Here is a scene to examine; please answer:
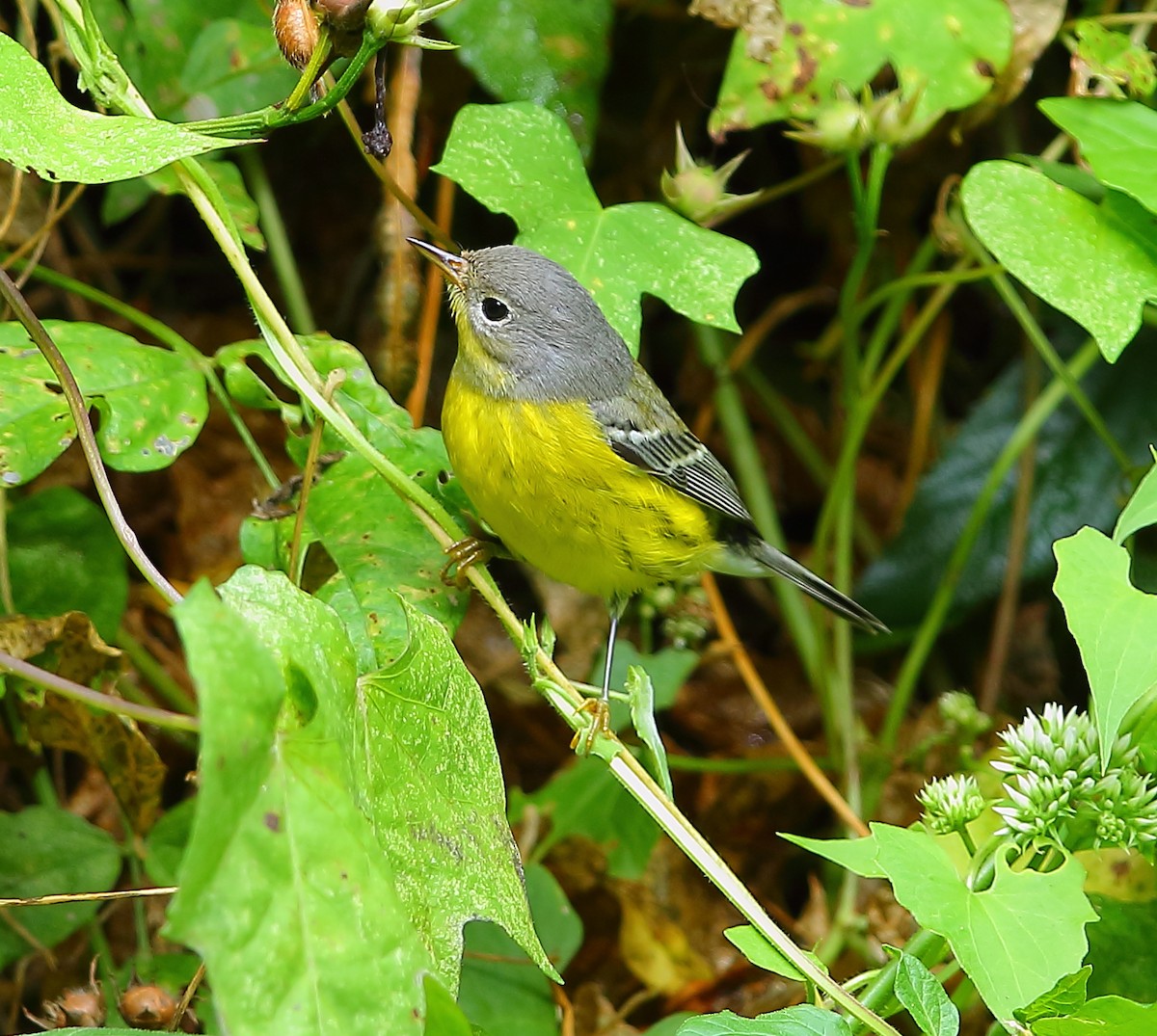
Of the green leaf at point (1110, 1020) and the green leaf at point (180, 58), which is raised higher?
the green leaf at point (180, 58)

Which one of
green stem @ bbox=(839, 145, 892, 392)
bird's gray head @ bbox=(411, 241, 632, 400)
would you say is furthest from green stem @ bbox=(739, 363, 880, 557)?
bird's gray head @ bbox=(411, 241, 632, 400)

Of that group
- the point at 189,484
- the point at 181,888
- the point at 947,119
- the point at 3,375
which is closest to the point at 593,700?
the point at 3,375

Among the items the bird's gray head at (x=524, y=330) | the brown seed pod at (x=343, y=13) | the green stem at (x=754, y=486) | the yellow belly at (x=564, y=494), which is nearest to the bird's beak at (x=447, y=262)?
the bird's gray head at (x=524, y=330)

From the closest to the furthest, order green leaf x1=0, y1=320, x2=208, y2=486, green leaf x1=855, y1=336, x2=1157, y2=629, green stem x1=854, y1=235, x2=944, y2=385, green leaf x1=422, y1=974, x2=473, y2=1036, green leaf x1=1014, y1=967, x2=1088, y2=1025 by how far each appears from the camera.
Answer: green leaf x1=422, y1=974, x2=473, y2=1036 < green leaf x1=1014, y1=967, x2=1088, y2=1025 < green leaf x1=0, y1=320, x2=208, y2=486 < green stem x1=854, y1=235, x2=944, y2=385 < green leaf x1=855, y1=336, x2=1157, y2=629

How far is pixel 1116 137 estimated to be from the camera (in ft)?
8.84

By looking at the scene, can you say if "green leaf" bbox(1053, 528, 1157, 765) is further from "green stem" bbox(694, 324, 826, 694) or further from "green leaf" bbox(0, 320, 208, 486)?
"green stem" bbox(694, 324, 826, 694)

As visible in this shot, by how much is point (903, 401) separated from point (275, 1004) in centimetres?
338

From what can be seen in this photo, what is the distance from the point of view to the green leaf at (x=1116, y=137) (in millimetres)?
2574

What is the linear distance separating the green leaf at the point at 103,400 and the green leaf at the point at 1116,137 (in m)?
1.78

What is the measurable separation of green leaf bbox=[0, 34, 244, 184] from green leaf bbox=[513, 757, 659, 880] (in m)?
1.80

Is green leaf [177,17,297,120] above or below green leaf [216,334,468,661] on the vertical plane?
above

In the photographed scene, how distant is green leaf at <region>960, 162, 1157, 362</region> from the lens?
244 centimetres

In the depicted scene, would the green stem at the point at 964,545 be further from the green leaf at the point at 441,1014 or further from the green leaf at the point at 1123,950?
the green leaf at the point at 441,1014

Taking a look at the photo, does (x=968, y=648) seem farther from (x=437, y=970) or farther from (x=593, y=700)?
(x=437, y=970)
